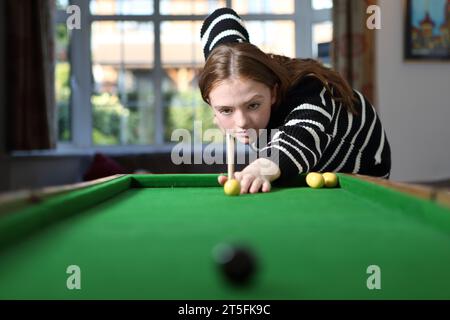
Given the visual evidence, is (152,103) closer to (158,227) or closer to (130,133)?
(130,133)

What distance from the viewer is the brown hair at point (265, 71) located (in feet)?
6.52

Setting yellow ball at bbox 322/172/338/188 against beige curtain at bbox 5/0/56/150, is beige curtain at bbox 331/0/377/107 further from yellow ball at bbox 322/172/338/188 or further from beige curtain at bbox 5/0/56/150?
yellow ball at bbox 322/172/338/188

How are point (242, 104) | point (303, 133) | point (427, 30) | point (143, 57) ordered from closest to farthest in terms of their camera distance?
point (303, 133), point (242, 104), point (427, 30), point (143, 57)

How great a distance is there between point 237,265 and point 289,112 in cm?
150

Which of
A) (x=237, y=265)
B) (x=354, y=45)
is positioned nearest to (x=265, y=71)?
(x=237, y=265)

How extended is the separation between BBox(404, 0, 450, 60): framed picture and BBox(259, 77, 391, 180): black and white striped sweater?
2.87m

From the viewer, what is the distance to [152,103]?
16.8 ft

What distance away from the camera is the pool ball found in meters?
0.65

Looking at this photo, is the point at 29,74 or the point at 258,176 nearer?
the point at 258,176

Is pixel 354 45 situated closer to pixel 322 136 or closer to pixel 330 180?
pixel 322 136

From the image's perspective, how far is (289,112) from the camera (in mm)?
2098

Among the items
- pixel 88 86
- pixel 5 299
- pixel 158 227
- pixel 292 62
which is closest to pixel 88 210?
pixel 158 227

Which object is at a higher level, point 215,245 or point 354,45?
point 354,45

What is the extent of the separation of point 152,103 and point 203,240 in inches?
170
